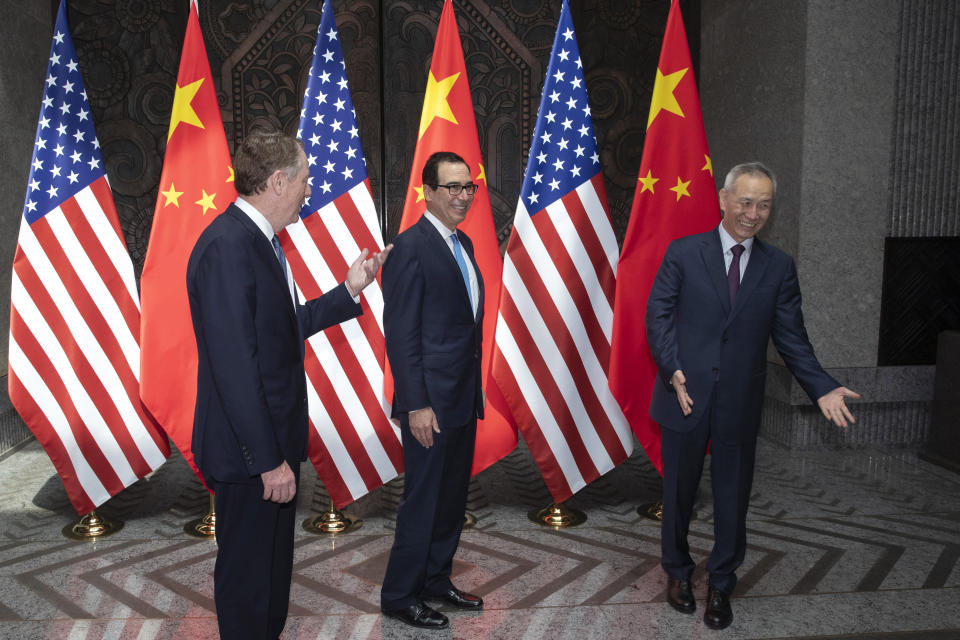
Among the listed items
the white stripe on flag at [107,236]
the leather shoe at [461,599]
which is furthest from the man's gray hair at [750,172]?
the white stripe on flag at [107,236]

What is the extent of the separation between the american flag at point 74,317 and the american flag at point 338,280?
2.85ft

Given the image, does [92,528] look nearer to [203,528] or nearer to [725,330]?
[203,528]

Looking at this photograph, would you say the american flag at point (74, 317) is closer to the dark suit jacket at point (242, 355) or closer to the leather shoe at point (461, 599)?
the leather shoe at point (461, 599)

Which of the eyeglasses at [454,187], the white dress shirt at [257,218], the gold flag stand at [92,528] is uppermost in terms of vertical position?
the eyeglasses at [454,187]

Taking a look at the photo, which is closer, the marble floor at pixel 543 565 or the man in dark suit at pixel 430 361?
the man in dark suit at pixel 430 361

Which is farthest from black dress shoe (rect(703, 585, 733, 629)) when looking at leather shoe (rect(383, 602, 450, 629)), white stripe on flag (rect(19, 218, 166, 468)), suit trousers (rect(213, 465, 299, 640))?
white stripe on flag (rect(19, 218, 166, 468))

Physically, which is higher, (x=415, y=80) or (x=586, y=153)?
Result: (x=415, y=80)

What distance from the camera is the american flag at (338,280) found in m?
3.45

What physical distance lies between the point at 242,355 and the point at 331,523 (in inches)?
80.3

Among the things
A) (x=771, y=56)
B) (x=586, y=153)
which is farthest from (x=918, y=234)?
(x=586, y=153)

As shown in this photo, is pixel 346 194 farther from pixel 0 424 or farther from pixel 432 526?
pixel 0 424

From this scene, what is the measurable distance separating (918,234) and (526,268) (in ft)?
10.4

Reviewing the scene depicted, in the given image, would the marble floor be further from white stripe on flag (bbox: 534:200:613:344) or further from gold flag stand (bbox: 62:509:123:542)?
white stripe on flag (bbox: 534:200:613:344)

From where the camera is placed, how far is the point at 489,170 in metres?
5.63
